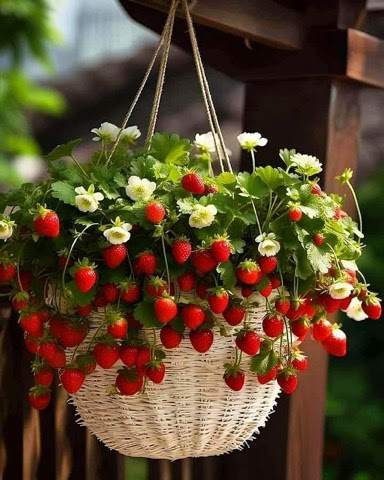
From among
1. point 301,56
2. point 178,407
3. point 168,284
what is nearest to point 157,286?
point 168,284

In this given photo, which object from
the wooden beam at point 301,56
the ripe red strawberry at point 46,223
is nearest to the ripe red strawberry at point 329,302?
the ripe red strawberry at point 46,223

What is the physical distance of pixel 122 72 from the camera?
5637 millimetres

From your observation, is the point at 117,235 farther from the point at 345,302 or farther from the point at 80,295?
the point at 345,302

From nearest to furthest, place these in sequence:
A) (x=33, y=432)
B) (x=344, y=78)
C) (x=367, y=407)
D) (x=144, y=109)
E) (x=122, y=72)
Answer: (x=33, y=432)
(x=344, y=78)
(x=367, y=407)
(x=144, y=109)
(x=122, y=72)

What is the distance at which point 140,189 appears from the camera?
132 centimetres

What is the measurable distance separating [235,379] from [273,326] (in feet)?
0.33

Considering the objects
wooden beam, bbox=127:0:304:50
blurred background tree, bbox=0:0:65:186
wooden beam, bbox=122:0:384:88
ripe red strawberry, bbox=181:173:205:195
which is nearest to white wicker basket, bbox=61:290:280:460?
ripe red strawberry, bbox=181:173:205:195

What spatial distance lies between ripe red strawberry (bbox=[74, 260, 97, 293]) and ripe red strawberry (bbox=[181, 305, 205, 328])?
136mm

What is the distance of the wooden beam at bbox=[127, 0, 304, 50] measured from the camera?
1.75 meters

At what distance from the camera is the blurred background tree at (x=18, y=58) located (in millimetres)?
3939

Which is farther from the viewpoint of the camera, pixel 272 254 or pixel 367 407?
pixel 367 407

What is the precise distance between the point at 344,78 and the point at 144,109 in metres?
3.27

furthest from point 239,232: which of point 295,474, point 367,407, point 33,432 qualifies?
point 367,407

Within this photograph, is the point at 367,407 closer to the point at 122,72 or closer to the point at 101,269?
the point at 101,269
